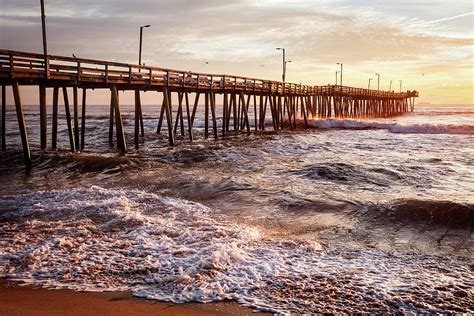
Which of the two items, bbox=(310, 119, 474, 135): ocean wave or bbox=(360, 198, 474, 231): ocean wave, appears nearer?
bbox=(360, 198, 474, 231): ocean wave

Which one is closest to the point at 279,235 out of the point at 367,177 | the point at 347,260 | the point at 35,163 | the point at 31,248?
the point at 347,260

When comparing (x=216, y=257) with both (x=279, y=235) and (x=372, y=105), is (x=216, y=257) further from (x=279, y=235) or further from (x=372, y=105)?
(x=372, y=105)

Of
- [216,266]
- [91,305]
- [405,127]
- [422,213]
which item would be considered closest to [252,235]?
[216,266]

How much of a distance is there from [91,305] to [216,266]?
1691mm

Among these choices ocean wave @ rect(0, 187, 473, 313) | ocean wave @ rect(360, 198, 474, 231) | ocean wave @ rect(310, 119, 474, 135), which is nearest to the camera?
ocean wave @ rect(0, 187, 473, 313)

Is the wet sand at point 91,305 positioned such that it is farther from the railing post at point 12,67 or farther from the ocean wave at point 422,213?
the railing post at point 12,67

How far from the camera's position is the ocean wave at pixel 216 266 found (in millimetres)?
4805

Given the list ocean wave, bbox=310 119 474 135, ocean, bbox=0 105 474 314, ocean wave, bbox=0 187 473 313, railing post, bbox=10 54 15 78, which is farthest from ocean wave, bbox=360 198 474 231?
ocean wave, bbox=310 119 474 135

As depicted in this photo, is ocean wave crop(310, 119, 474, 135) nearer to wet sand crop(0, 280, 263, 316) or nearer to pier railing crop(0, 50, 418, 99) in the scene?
pier railing crop(0, 50, 418, 99)

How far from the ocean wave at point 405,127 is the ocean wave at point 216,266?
3529cm

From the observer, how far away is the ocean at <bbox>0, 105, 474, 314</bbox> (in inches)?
197

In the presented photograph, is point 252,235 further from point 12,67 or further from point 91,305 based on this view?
point 12,67

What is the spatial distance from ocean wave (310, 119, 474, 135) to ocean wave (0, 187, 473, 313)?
1389 inches

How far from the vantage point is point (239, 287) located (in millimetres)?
5016
